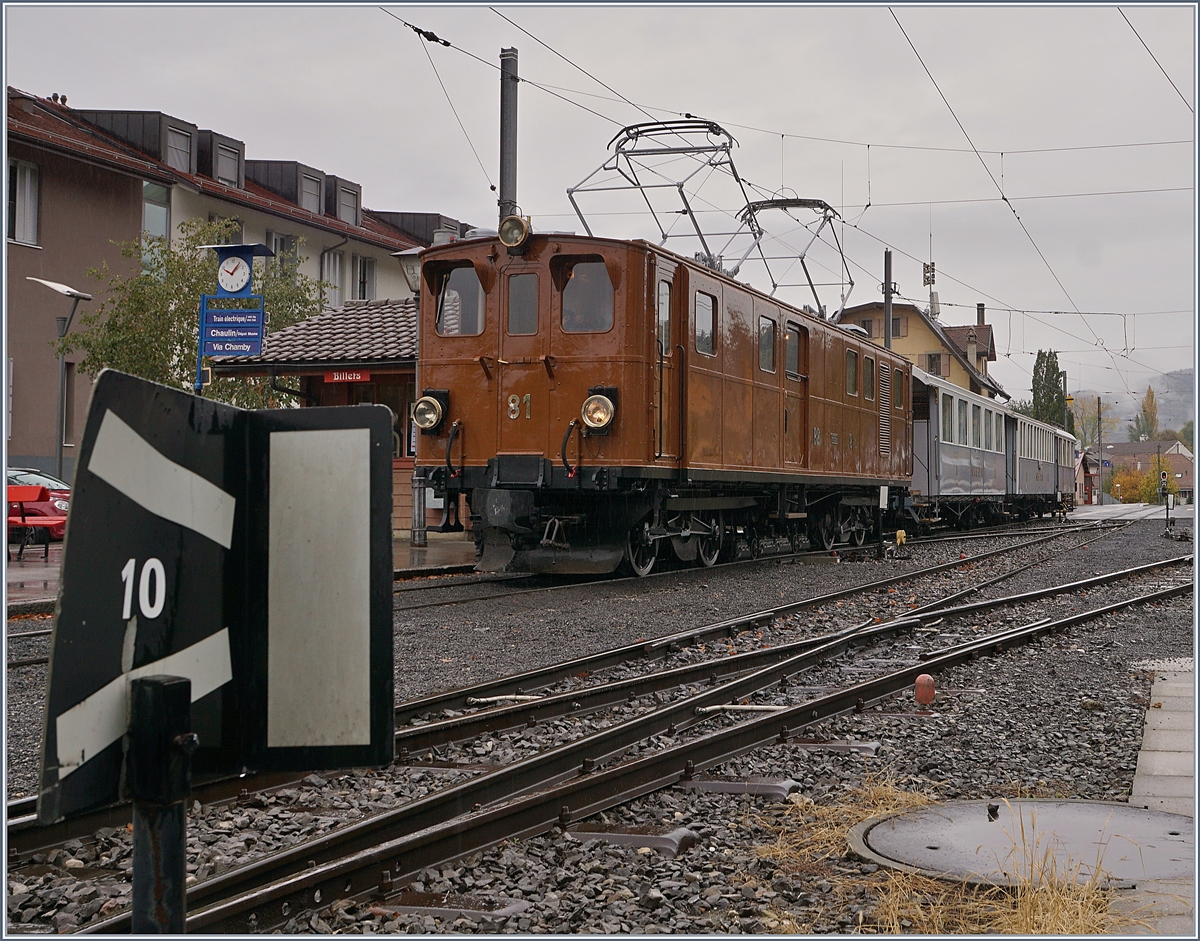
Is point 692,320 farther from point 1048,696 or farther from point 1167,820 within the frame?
point 1167,820

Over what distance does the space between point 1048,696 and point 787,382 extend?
9433mm

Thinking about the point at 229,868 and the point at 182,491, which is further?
A: the point at 229,868

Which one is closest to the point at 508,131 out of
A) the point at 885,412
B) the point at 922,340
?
the point at 885,412

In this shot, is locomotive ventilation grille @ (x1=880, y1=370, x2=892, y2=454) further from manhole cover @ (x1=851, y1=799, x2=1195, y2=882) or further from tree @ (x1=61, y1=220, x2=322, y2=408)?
manhole cover @ (x1=851, y1=799, x2=1195, y2=882)

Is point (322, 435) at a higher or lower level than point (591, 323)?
lower

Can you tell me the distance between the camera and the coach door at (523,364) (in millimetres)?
12938

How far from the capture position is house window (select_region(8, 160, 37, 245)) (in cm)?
2703

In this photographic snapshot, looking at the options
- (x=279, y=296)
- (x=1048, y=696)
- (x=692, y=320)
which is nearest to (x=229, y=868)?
(x=1048, y=696)

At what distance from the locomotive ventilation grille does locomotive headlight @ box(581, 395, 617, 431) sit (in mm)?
9980

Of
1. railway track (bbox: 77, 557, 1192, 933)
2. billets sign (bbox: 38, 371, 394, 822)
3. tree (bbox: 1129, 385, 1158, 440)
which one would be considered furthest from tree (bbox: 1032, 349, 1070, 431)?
billets sign (bbox: 38, 371, 394, 822)

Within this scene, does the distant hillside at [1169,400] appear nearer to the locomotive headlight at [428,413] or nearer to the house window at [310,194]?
the locomotive headlight at [428,413]

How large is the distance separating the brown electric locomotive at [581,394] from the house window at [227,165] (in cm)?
2578

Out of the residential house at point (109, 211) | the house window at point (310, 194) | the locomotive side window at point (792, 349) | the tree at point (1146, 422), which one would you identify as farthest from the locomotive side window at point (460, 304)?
the tree at point (1146, 422)

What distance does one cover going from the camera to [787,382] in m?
16.4
